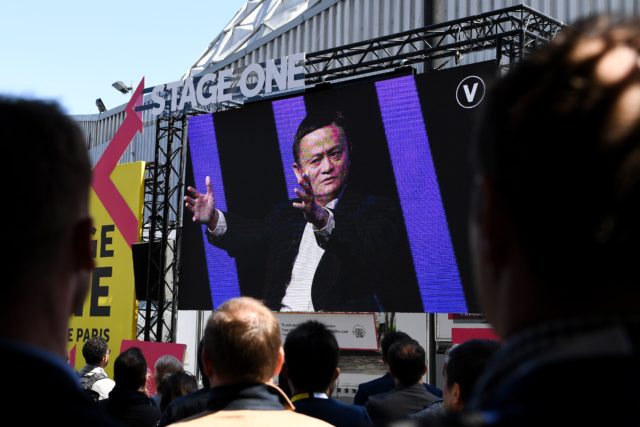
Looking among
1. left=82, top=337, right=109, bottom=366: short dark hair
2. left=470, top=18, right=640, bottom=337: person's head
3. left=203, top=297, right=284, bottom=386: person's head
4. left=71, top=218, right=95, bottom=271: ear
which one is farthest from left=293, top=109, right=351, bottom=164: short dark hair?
left=470, top=18, right=640, bottom=337: person's head

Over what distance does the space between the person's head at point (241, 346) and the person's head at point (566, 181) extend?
6.22 ft

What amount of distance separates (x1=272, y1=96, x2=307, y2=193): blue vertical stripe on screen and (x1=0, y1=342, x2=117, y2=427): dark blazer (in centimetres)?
979

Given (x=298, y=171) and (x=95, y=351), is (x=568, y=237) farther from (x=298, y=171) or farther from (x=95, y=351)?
(x=298, y=171)

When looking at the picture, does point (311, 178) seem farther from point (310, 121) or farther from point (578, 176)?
point (578, 176)

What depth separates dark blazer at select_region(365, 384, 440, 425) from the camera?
14.8 ft

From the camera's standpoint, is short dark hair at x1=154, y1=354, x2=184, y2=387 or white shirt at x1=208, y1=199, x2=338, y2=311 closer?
short dark hair at x1=154, y1=354, x2=184, y2=387

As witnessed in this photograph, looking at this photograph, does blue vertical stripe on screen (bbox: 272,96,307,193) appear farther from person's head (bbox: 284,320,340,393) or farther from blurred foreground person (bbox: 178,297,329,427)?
blurred foreground person (bbox: 178,297,329,427)

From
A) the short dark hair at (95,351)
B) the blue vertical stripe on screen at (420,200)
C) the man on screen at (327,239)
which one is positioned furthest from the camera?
the man on screen at (327,239)

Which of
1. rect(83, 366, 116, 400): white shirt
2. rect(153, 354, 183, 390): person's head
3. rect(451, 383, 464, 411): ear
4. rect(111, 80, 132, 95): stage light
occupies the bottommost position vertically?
rect(83, 366, 116, 400): white shirt

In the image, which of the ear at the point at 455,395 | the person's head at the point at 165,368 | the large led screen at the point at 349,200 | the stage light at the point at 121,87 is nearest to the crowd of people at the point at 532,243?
the ear at the point at 455,395

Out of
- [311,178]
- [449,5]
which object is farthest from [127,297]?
[449,5]

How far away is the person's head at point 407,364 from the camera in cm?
471

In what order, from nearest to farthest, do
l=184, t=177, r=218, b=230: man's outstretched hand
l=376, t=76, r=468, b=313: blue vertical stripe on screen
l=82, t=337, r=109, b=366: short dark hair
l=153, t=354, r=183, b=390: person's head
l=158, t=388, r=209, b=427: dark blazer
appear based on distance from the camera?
l=158, t=388, r=209, b=427: dark blazer < l=153, t=354, r=183, b=390: person's head < l=82, t=337, r=109, b=366: short dark hair < l=376, t=76, r=468, b=313: blue vertical stripe on screen < l=184, t=177, r=218, b=230: man's outstretched hand

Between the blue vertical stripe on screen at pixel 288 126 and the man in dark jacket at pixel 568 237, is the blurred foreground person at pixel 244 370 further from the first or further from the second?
the blue vertical stripe on screen at pixel 288 126
